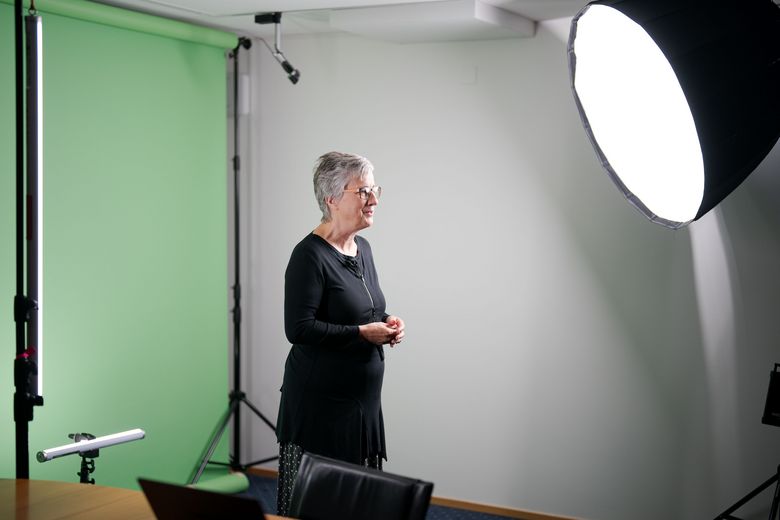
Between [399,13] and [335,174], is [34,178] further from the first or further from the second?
[399,13]

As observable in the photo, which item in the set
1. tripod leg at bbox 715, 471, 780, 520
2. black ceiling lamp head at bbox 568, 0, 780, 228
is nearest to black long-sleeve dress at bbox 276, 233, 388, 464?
black ceiling lamp head at bbox 568, 0, 780, 228

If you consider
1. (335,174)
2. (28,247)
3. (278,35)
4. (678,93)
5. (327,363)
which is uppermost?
(278,35)

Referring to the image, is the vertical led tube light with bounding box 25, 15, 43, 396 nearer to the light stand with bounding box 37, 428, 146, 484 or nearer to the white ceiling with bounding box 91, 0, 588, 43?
the light stand with bounding box 37, 428, 146, 484

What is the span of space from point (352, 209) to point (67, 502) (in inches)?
53.7

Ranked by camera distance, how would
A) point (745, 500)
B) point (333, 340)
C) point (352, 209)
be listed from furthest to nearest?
Result: point (745, 500) < point (352, 209) < point (333, 340)

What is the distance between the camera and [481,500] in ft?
15.9

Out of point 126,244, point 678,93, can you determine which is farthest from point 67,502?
point 126,244

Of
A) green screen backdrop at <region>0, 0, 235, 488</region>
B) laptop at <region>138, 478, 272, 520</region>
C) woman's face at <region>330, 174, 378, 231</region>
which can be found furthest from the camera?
green screen backdrop at <region>0, 0, 235, 488</region>

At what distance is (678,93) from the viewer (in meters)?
2.58

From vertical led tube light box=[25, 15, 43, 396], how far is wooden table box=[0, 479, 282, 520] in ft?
1.69

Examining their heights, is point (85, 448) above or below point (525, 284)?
below

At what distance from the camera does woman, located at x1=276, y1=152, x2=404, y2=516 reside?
3.20 metres

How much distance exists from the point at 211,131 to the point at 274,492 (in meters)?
1.91

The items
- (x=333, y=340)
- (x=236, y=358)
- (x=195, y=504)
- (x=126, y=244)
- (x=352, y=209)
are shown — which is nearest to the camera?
(x=195, y=504)
